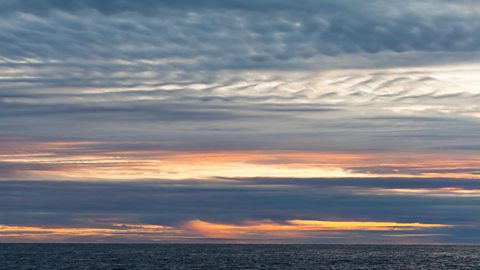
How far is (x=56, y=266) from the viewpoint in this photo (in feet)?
545

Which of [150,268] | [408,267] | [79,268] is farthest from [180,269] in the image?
[408,267]

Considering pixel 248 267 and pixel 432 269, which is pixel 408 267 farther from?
pixel 248 267

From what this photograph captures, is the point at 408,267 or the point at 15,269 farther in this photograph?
the point at 408,267

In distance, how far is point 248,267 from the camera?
16500cm

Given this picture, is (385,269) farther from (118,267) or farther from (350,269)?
(118,267)

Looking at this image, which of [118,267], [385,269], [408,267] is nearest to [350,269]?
[385,269]

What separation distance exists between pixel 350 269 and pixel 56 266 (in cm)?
6070

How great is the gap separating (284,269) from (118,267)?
3360cm

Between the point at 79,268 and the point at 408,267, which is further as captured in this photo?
the point at 408,267

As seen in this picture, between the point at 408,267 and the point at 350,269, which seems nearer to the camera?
the point at 350,269

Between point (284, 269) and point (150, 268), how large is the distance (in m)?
26.9

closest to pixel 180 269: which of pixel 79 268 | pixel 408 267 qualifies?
pixel 79 268

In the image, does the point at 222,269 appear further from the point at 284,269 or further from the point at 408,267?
the point at 408,267

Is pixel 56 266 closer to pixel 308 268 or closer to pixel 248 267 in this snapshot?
pixel 248 267
